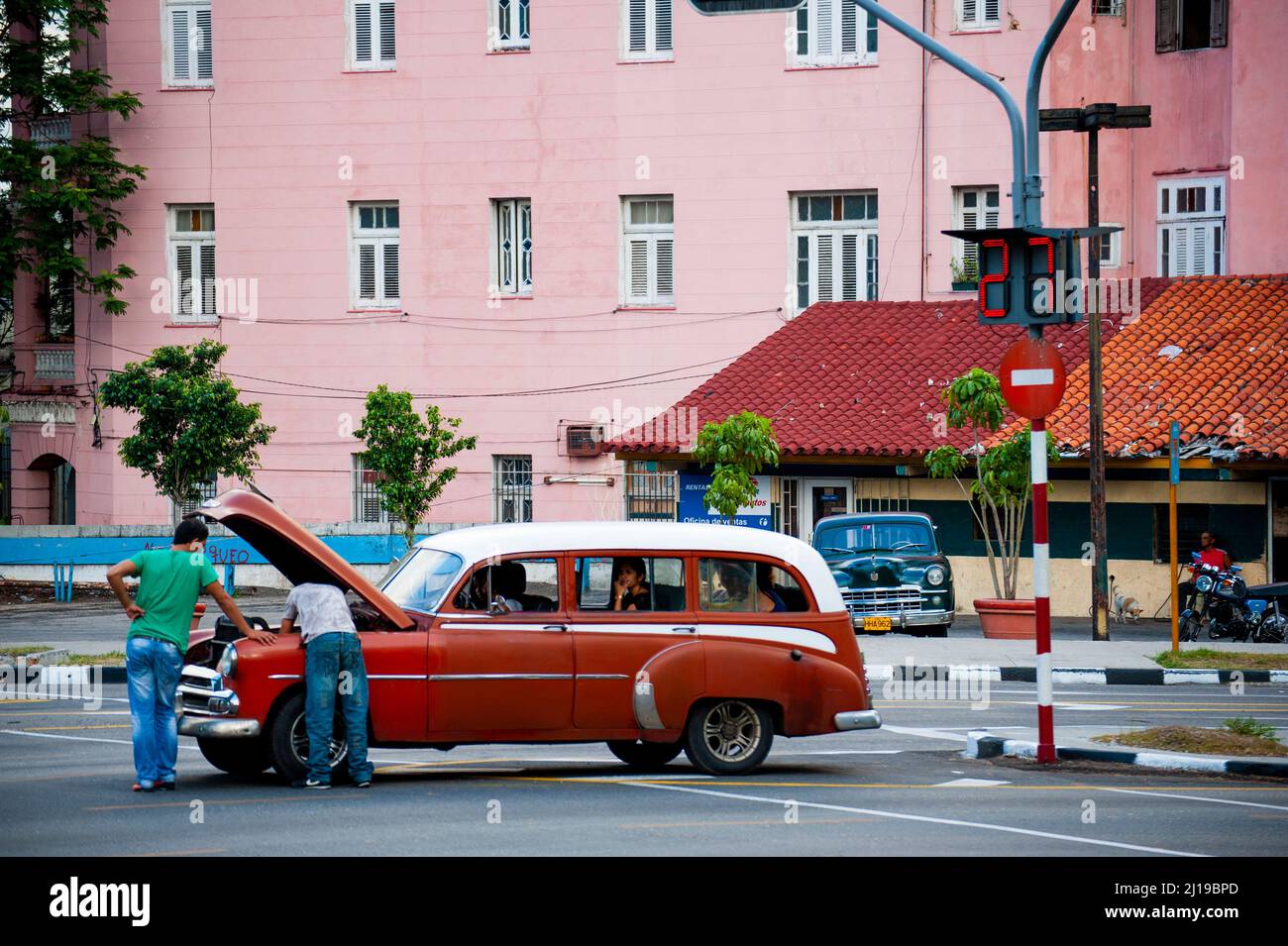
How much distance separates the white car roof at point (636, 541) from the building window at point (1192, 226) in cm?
2415

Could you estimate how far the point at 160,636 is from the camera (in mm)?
12211

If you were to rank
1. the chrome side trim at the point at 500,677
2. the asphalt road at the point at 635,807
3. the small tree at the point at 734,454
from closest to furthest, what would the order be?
the asphalt road at the point at 635,807 < the chrome side trim at the point at 500,677 < the small tree at the point at 734,454

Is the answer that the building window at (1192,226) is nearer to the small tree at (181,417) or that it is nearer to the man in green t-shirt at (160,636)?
the small tree at (181,417)

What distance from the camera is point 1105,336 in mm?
34094

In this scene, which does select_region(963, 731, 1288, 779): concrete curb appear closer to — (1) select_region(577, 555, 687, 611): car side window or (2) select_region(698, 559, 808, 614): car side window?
(2) select_region(698, 559, 808, 614): car side window

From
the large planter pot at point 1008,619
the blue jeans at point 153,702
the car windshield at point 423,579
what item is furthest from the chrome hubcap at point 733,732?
the large planter pot at point 1008,619

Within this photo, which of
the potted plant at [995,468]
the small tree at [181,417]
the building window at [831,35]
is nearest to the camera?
the potted plant at [995,468]

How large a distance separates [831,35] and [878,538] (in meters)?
12.2

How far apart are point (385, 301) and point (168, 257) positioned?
15.6ft

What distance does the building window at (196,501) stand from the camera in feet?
114

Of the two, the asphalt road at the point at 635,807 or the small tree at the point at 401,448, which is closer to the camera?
the asphalt road at the point at 635,807

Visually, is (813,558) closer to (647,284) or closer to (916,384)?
(916,384)

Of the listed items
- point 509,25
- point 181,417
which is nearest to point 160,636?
point 181,417
